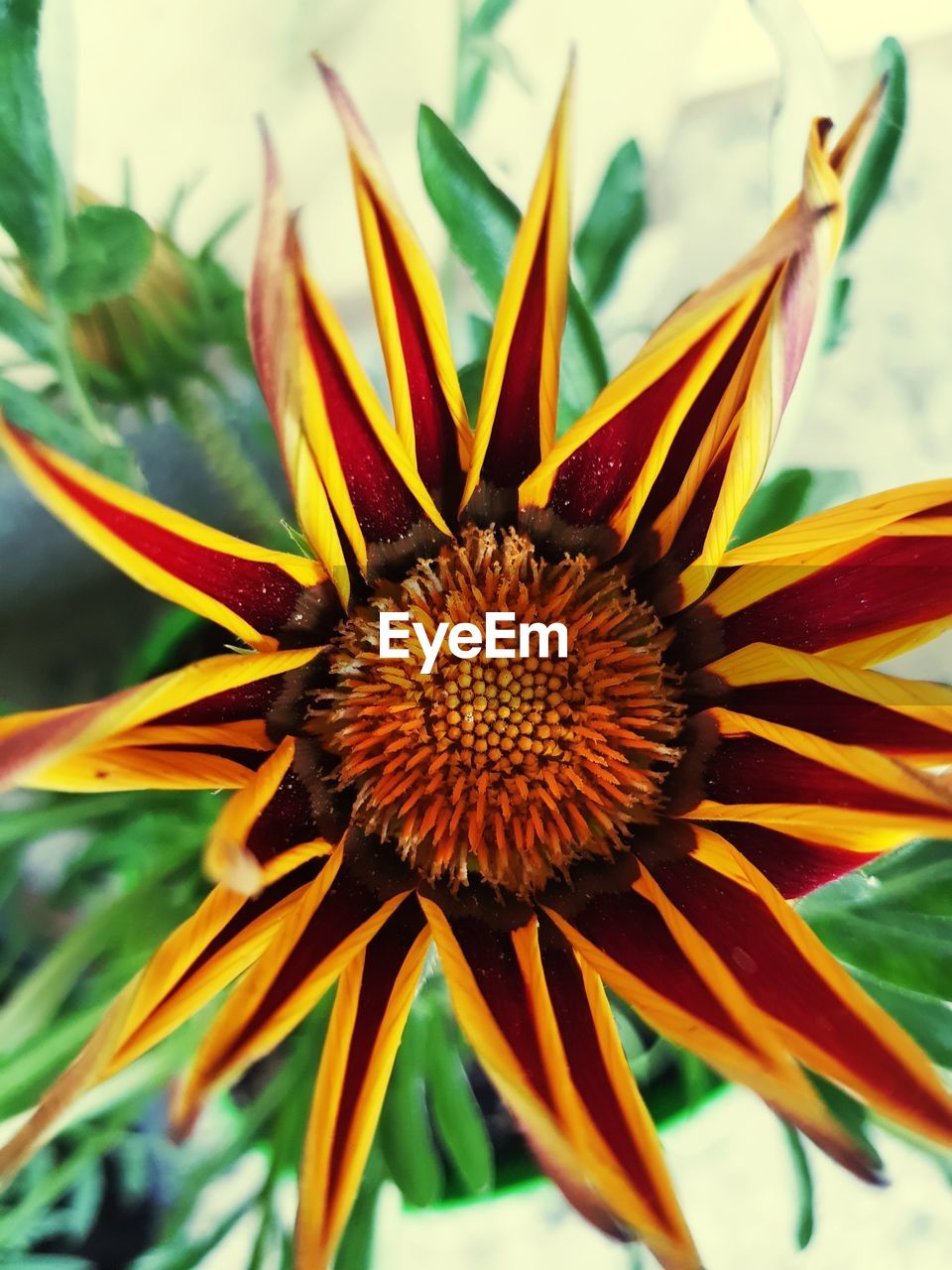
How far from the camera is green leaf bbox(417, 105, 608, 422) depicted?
0.42 metres

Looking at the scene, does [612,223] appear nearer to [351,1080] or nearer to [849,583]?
[849,583]

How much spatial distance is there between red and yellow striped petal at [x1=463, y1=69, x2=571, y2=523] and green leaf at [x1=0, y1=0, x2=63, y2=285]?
165 millimetres

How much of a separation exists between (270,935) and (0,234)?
0.45 metres

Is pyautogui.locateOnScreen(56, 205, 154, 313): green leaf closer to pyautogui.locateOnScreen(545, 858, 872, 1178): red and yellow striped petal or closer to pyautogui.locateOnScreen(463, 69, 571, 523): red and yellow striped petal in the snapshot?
pyautogui.locateOnScreen(463, 69, 571, 523): red and yellow striped petal

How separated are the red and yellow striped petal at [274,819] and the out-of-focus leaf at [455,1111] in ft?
0.41

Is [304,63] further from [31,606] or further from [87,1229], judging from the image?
[87,1229]

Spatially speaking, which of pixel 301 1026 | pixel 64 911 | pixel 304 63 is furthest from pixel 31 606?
pixel 304 63

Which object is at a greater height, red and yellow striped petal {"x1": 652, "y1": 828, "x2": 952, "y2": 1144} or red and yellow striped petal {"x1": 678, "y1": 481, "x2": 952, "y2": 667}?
red and yellow striped petal {"x1": 678, "y1": 481, "x2": 952, "y2": 667}

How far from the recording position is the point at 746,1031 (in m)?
0.27

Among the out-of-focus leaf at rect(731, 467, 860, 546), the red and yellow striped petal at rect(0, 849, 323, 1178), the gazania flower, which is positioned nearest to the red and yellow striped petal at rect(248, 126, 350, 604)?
the gazania flower

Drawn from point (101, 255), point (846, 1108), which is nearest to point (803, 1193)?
point (846, 1108)

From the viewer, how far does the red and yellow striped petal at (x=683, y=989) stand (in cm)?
25

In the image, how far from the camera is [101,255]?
1.32ft

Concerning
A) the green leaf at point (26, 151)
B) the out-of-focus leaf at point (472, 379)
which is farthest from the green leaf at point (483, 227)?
the green leaf at point (26, 151)
